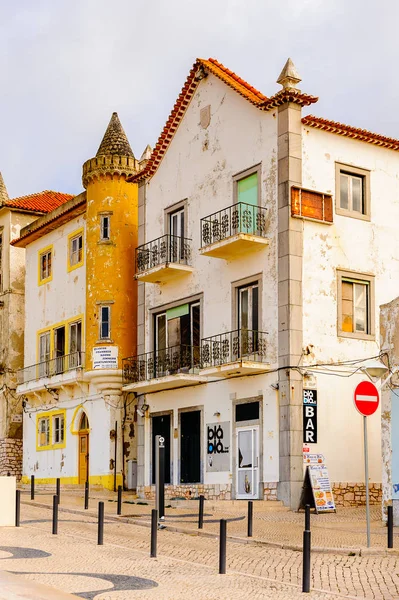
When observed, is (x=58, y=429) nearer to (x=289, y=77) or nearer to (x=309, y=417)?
(x=309, y=417)

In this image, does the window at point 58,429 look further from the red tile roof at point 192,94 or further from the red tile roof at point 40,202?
the red tile roof at point 40,202

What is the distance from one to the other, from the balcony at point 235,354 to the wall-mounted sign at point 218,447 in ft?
5.50

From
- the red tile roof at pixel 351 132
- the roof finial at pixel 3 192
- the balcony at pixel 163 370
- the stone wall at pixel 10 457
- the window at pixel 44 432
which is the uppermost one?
the roof finial at pixel 3 192

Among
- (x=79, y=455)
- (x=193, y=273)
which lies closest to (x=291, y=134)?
(x=193, y=273)

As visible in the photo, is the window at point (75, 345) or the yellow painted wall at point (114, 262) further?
the window at point (75, 345)

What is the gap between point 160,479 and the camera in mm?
18734

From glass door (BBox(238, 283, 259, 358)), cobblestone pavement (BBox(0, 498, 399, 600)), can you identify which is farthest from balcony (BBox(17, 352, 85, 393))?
cobblestone pavement (BBox(0, 498, 399, 600))

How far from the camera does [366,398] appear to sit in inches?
664

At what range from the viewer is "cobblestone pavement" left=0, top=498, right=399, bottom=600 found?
1201cm

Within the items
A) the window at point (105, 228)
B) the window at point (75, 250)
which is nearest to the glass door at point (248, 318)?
the window at point (105, 228)

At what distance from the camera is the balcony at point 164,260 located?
30109 mm

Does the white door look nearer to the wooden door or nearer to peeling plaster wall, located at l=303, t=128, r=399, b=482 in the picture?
peeling plaster wall, located at l=303, t=128, r=399, b=482

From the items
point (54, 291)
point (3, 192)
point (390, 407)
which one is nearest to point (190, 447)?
point (390, 407)

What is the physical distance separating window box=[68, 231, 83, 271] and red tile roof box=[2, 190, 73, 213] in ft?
23.1
